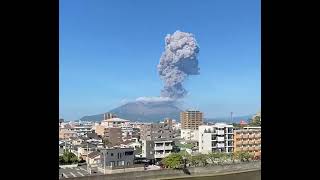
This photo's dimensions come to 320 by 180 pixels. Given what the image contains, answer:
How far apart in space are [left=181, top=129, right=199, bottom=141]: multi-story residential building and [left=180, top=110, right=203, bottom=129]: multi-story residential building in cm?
8

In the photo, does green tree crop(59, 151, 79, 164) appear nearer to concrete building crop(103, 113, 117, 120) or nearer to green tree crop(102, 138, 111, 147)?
green tree crop(102, 138, 111, 147)

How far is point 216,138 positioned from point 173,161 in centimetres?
65

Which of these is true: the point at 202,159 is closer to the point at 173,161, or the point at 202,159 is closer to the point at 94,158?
the point at 173,161

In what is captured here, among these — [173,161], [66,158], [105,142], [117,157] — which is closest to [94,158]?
[105,142]

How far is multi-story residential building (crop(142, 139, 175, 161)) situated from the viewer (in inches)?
190

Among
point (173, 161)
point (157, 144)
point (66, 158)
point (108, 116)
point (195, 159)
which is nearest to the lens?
point (66, 158)

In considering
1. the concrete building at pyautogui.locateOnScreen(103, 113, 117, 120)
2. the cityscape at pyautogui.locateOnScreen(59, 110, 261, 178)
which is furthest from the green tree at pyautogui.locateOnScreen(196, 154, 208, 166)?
the concrete building at pyautogui.locateOnScreen(103, 113, 117, 120)

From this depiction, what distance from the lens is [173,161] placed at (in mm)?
5035
